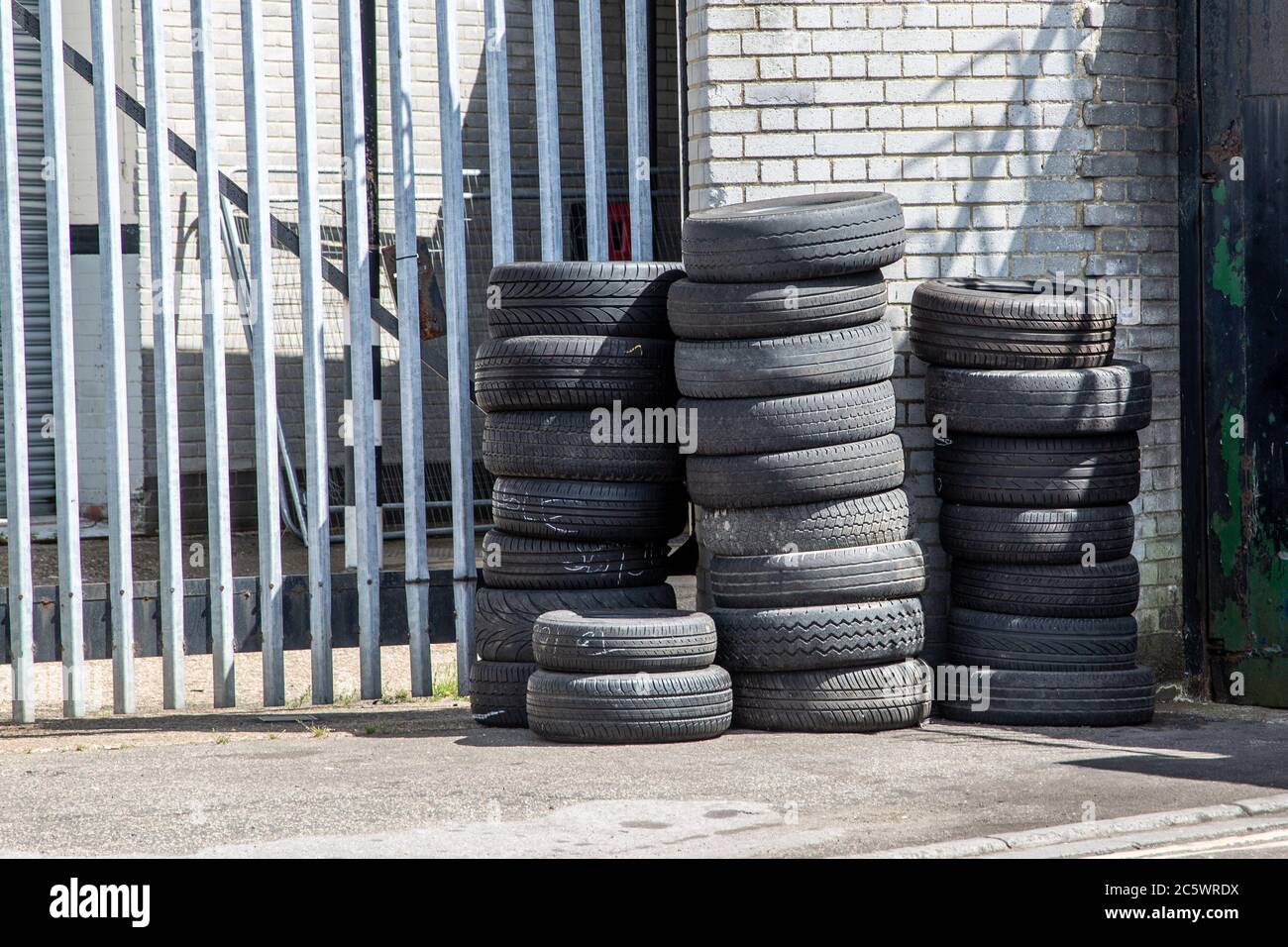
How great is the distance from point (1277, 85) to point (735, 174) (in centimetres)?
246

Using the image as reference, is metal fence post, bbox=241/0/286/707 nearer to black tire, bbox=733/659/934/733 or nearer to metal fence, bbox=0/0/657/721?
metal fence, bbox=0/0/657/721

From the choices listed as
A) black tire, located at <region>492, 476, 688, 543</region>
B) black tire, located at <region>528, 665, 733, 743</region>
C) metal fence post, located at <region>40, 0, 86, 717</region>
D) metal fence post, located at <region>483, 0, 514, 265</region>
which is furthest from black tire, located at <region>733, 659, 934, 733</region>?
metal fence post, located at <region>40, 0, 86, 717</region>

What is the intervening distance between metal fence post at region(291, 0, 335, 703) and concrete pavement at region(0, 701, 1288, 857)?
2.31 feet

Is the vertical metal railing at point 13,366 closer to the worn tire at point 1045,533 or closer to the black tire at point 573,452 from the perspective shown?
the black tire at point 573,452

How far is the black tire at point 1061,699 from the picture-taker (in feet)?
21.6

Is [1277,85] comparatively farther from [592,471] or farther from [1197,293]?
[592,471]

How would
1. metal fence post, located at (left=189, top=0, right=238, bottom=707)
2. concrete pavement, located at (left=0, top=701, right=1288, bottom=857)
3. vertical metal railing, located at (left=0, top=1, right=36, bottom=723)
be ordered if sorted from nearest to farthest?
concrete pavement, located at (left=0, top=701, right=1288, bottom=857) < vertical metal railing, located at (left=0, top=1, right=36, bottom=723) < metal fence post, located at (left=189, top=0, right=238, bottom=707)

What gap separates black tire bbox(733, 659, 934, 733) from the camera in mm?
6383

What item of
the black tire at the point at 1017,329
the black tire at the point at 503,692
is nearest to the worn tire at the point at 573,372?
the black tire at the point at 503,692

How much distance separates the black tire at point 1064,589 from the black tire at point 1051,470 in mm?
278

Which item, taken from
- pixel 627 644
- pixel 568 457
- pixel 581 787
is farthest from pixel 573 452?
pixel 581 787

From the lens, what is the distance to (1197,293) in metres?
7.35

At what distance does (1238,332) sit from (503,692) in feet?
12.0
